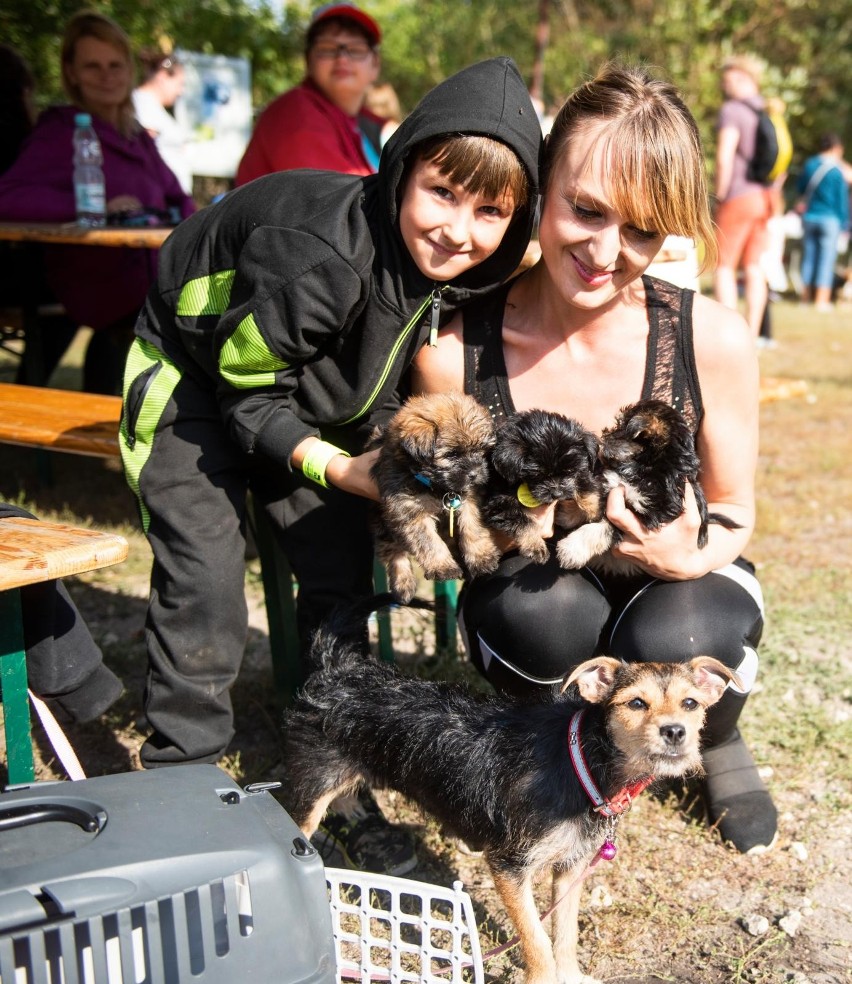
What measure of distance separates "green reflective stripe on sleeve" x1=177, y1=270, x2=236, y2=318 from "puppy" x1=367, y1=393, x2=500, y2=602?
0.61 m

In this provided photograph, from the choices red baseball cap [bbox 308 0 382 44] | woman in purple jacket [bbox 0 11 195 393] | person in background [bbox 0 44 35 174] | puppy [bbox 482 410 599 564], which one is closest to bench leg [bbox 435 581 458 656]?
puppy [bbox 482 410 599 564]

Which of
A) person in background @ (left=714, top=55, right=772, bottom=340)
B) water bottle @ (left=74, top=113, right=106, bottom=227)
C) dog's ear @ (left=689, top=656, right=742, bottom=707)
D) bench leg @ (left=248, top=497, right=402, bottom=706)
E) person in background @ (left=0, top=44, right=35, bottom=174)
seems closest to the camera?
dog's ear @ (left=689, top=656, right=742, bottom=707)

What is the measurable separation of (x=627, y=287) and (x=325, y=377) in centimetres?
98

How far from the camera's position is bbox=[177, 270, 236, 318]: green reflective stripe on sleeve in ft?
9.20

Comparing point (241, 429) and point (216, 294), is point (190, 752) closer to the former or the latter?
point (241, 429)

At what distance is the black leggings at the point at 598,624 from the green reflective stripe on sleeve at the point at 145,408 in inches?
42.8

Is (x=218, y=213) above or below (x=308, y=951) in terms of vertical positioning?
above

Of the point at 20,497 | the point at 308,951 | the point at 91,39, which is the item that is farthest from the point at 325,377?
the point at 91,39

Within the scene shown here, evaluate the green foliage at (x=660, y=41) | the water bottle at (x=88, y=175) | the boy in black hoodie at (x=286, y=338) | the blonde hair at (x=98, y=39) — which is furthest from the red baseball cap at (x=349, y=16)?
the green foliage at (x=660, y=41)

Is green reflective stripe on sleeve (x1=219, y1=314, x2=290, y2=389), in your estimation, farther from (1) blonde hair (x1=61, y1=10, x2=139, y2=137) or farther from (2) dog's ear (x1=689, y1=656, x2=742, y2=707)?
(1) blonde hair (x1=61, y1=10, x2=139, y2=137)

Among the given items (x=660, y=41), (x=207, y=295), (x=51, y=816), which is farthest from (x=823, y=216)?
(x=51, y=816)

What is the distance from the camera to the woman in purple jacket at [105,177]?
6.04m

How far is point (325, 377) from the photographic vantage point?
2.94 m

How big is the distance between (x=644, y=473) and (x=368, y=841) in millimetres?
1426
